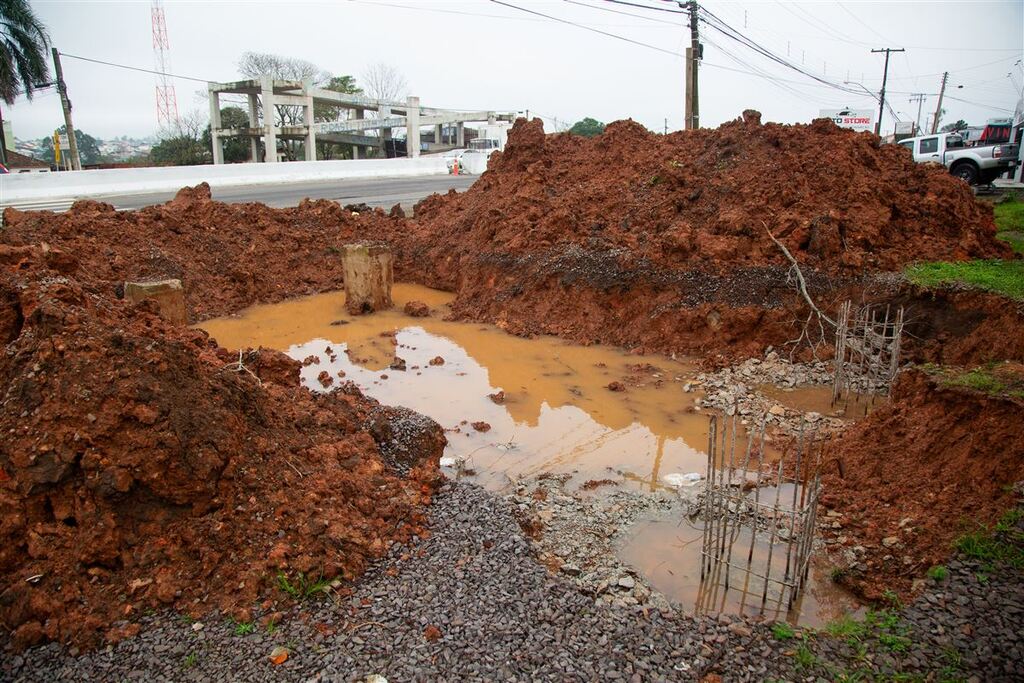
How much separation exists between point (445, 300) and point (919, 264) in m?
7.54


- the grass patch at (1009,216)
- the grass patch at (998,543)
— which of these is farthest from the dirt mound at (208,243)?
the grass patch at (1009,216)

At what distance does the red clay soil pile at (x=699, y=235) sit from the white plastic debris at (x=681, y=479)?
346 cm

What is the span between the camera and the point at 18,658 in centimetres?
352

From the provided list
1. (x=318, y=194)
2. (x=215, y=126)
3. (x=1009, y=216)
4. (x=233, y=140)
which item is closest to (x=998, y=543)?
(x=1009, y=216)

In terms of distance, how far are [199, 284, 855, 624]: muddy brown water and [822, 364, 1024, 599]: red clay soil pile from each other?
53 centimetres

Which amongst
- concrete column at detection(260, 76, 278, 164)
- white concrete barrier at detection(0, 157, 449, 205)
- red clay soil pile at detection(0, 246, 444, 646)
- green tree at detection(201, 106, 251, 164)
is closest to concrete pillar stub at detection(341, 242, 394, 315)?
red clay soil pile at detection(0, 246, 444, 646)

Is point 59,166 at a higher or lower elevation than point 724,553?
higher

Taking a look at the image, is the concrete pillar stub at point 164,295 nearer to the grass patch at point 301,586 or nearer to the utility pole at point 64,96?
the grass patch at point 301,586

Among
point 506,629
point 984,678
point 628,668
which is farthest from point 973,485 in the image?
point 506,629

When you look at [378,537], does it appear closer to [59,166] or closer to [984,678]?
[984,678]

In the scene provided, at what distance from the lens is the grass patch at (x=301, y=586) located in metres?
3.98

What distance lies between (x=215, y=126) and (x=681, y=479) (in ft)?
138

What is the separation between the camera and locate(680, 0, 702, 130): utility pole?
19.5m

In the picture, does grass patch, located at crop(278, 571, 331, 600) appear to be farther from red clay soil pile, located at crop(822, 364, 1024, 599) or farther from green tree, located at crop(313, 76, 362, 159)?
green tree, located at crop(313, 76, 362, 159)
